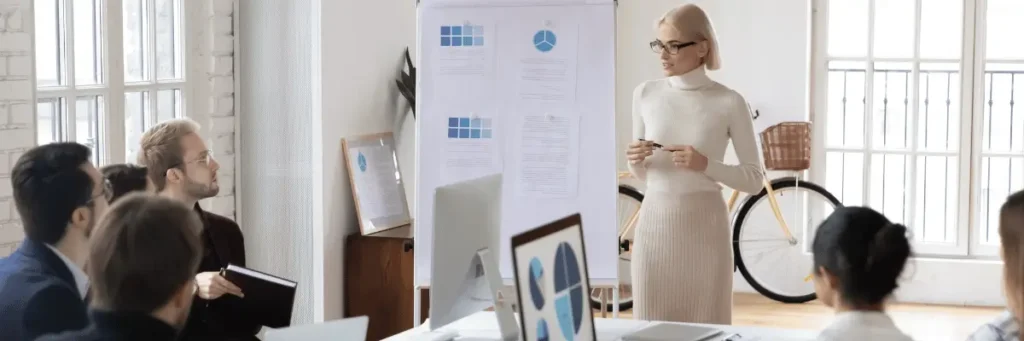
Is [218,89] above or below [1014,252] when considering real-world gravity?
above

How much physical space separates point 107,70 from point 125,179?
41.5 inches

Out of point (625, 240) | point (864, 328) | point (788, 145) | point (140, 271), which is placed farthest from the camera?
point (788, 145)

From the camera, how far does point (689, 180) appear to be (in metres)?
3.91

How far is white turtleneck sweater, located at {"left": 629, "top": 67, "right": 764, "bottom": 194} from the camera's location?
3.92 metres

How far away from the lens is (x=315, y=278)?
16.9 ft

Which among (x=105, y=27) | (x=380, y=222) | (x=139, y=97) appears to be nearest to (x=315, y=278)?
(x=380, y=222)

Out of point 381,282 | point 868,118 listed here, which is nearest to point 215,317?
point 381,282

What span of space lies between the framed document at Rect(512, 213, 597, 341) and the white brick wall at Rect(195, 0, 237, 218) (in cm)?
228

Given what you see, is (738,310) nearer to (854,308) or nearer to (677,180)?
(677,180)

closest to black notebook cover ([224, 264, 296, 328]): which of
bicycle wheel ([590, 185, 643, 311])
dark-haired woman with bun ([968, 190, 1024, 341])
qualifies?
dark-haired woman with bun ([968, 190, 1024, 341])

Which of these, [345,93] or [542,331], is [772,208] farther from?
[542,331]

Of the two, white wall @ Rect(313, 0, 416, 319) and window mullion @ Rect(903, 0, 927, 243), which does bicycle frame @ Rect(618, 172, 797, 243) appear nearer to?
window mullion @ Rect(903, 0, 927, 243)

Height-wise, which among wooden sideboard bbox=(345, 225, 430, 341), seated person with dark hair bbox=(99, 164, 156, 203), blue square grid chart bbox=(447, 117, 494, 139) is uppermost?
blue square grid chart bbox=(447, 117, 494, 139)

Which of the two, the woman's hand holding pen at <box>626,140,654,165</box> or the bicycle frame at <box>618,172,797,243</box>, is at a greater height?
the woman's hand holding pen at <box>626,140,654,165</box>
